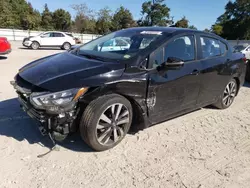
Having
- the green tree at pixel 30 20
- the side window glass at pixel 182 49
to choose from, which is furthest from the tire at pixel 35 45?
the green tree at pixel 30 20

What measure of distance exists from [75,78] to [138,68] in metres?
0.87

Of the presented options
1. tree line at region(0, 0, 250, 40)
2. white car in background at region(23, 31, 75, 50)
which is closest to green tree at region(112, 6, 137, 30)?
tree line at region(0, 0, 250, 40)

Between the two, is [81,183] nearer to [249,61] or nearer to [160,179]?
[160,179]

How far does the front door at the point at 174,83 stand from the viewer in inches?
135

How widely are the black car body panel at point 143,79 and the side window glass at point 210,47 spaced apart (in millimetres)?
93

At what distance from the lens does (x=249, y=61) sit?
7.95m

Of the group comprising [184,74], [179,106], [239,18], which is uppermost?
[239,18]

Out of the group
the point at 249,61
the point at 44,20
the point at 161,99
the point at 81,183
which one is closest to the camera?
the point at 81,183

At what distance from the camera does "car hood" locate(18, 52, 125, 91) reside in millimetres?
2867

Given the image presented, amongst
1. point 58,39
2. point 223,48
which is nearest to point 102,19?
point 58,39

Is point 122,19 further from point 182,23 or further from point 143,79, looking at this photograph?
point 143,79

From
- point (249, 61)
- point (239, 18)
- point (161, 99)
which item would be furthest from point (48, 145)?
point (239, 18)

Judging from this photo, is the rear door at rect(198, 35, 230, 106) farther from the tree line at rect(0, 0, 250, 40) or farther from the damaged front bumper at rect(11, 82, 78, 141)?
the tree line at rect(0, 0, 250, 40)

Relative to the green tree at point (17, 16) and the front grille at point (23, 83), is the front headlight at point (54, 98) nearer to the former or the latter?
the front grille at point (23, 83)
